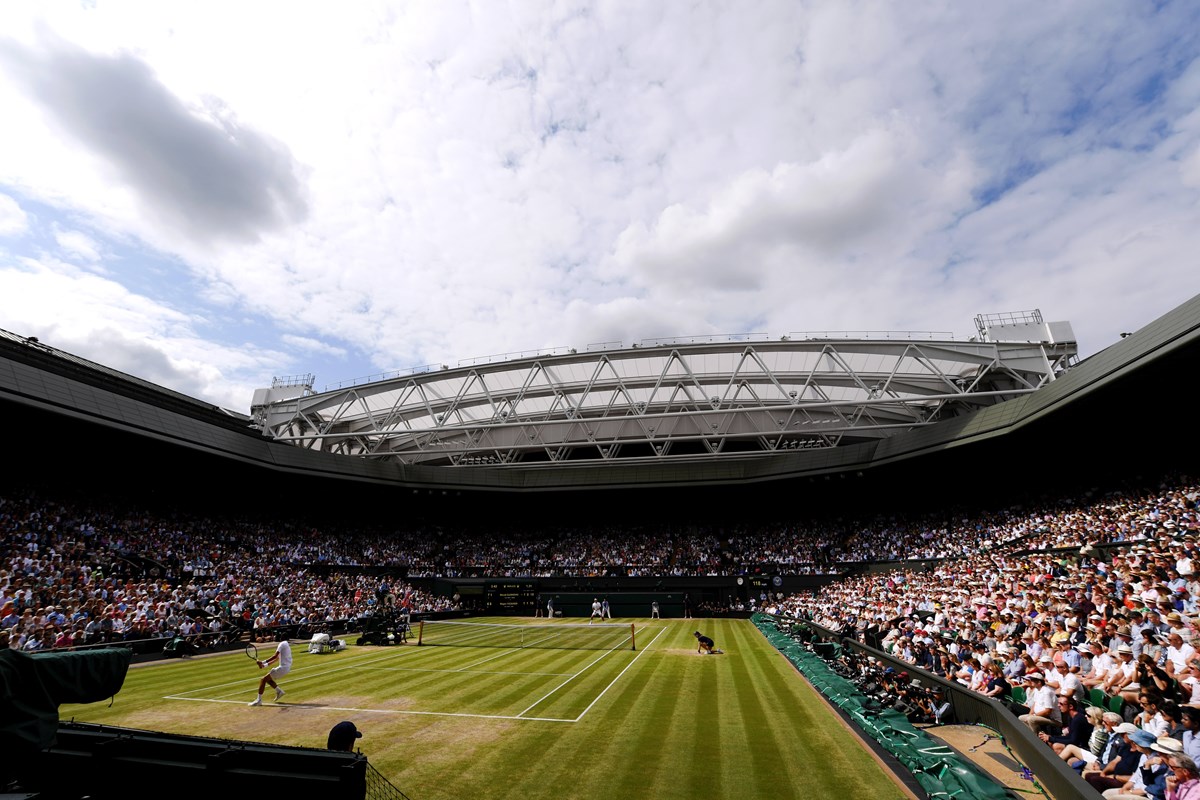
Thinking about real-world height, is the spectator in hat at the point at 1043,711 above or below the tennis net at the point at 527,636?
above

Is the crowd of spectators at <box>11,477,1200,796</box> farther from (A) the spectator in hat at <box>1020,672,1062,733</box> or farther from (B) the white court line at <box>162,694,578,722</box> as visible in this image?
(B) the white court line at <box>162,694,578,722</box>

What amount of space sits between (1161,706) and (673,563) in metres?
42.1

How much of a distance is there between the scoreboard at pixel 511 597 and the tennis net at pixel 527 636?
275 inches

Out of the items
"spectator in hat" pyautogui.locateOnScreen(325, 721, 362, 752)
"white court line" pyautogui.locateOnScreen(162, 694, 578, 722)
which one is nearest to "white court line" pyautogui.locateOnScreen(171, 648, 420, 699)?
"white court line" pyautogui.locateOnScreen(162, 694, 578, 722)

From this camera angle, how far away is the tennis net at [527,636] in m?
25.9

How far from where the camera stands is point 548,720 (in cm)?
1256

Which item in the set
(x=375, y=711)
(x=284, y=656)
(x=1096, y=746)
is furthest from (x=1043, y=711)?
(x=284, y=656)

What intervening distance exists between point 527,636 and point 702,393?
16.2 m

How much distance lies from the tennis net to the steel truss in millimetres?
11092

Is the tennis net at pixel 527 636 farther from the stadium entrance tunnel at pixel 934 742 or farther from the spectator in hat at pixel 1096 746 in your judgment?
the spectator in hat at pixel 1096 746

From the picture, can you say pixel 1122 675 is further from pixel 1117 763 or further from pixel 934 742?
pixel 934 742

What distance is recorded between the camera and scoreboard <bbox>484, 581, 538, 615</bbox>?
45.3m

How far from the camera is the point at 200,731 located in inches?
460

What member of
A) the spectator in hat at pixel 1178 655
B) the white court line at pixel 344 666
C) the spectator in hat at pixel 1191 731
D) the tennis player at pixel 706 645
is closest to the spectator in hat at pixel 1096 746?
the spectator in hat at pixel 1191 731
